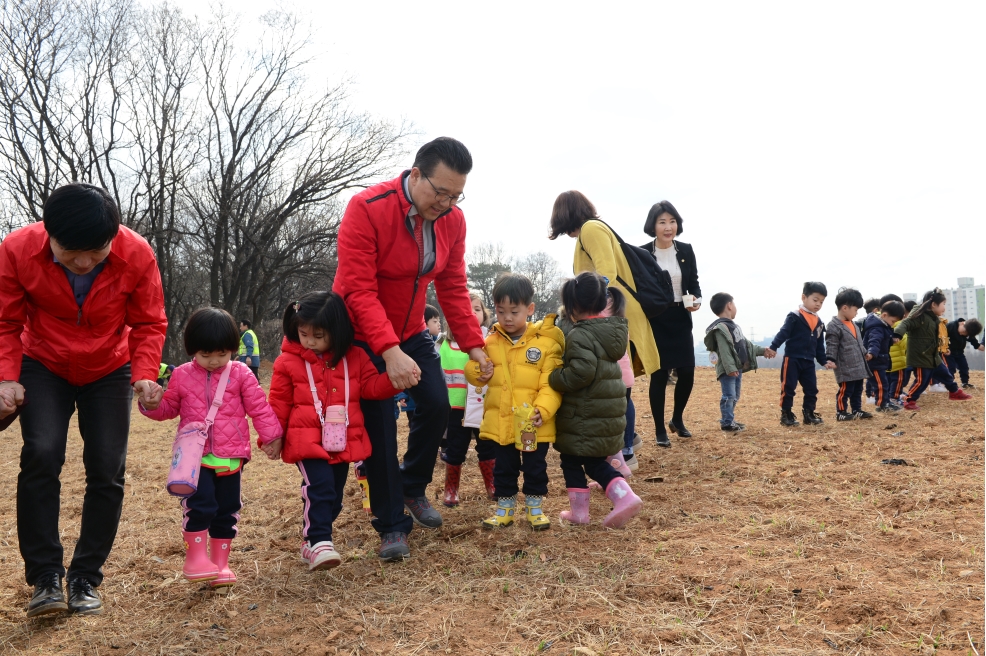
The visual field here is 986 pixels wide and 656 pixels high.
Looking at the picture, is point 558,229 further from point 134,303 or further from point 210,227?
point 210,227

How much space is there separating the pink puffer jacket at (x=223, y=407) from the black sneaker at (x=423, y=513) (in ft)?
3.06

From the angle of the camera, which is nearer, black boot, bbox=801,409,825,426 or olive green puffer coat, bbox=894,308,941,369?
black boot, bbox=801,409,825,426

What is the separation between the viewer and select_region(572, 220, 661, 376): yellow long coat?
200 inches

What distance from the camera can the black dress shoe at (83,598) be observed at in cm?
317

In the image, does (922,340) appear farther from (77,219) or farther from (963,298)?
(963,298)

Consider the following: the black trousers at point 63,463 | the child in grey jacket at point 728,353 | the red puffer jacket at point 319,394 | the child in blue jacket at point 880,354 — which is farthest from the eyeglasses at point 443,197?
the child in blue jacket at point 880,354

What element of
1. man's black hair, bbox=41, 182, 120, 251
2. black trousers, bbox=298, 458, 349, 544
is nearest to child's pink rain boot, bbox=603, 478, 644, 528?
black trousers, bbox=298, 458, 349, 544

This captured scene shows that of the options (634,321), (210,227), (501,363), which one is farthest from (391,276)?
(210,227)

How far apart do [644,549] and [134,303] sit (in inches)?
106

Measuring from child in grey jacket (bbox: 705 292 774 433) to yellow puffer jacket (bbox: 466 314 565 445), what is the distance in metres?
4.34

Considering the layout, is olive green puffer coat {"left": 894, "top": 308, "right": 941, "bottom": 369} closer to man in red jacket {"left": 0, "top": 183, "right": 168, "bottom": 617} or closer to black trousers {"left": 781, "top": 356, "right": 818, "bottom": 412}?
black trousers {"left": 781, "top": 356, "right": 818, "bottom": 412}

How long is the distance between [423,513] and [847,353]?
6295mm

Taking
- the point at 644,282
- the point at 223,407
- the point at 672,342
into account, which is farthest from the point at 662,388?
the point at 223,407

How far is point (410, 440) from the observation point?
13.3 ft
